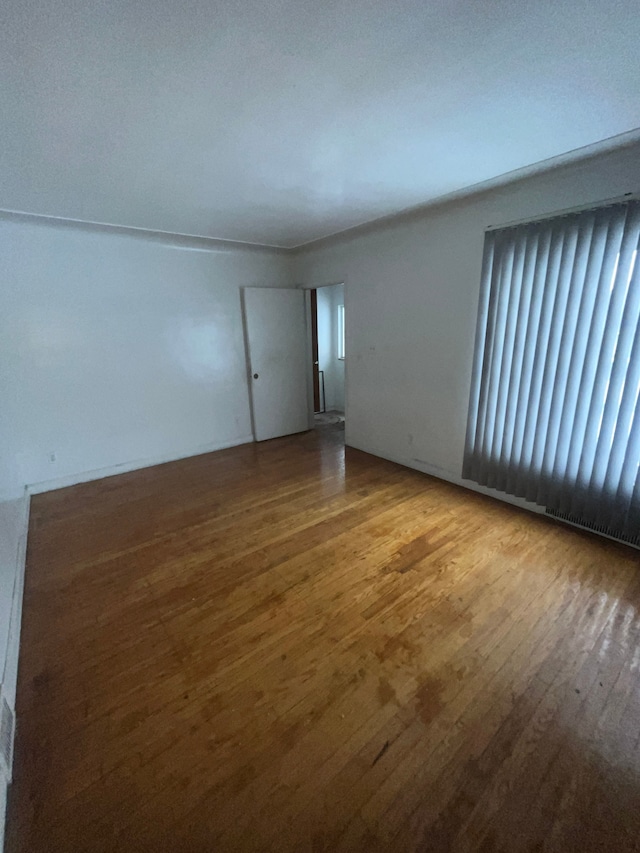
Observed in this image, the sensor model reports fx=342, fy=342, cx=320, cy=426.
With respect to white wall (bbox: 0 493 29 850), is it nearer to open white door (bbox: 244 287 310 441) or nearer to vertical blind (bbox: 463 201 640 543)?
open white door (bbox: 244 287 310 441)

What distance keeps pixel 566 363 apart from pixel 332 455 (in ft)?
8.29

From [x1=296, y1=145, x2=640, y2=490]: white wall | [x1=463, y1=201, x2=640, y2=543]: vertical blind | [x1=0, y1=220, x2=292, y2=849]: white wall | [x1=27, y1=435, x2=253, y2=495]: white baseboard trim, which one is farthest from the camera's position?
[x1=27, y1=435, x2=253, y2=495]: white baseboard trim

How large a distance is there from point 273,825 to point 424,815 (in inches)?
19.1

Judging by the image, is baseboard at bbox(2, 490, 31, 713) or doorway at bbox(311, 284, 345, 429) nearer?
baseboard at bbox(2, 490, 31, 713)

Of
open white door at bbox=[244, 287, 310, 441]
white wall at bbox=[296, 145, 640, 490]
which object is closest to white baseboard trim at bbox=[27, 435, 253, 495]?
open white door at bbox=[244, 287, 310, 441]

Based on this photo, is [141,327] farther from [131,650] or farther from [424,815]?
[424,815]

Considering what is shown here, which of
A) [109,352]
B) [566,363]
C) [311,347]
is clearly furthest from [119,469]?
[566,363]

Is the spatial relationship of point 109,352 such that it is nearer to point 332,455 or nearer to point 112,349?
point 112,349

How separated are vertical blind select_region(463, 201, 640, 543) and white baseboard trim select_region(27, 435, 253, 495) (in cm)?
317

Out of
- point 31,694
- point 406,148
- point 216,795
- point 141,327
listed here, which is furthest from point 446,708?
point 141,327

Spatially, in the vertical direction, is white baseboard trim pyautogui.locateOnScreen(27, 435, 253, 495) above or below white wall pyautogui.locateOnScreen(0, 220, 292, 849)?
below

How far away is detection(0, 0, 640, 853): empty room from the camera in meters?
1.13

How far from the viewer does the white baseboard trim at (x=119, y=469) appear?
337cm

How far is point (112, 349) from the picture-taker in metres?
3.53
